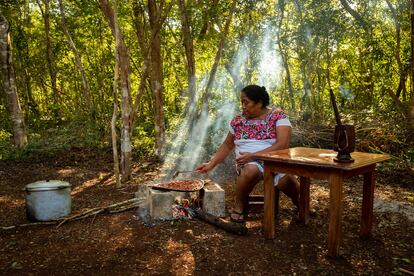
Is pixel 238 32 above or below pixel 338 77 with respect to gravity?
above

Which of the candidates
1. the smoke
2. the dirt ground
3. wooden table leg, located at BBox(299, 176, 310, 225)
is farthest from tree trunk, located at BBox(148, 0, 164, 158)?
wooden table leg, located at BBox(299, 176, 310, 225)

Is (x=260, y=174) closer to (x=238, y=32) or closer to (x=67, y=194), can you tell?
(x=67, y=194)

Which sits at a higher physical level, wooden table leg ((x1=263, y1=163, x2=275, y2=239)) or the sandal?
wooden table leg ((x1=263, y1=163, x2=275, y2=239))

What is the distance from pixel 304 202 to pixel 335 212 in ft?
2.93

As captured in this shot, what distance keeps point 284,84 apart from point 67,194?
1047 centimetres

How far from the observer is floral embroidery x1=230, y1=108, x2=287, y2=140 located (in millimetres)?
3752

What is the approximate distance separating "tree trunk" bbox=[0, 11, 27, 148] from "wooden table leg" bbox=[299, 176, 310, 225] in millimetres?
6887

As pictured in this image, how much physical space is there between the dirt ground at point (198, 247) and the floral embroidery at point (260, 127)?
3.09ft

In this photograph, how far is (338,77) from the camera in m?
13.8

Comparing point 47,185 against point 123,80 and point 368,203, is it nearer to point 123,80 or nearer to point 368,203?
point 123,80

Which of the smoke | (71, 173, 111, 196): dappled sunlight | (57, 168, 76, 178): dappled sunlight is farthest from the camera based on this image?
the smoke

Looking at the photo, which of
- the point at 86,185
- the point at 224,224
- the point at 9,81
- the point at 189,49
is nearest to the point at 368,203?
the point at 224,224

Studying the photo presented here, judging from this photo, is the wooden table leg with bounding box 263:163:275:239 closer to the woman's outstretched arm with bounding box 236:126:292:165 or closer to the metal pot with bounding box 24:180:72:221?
the woman's outstretched arm with bounding box 236:126:292:165

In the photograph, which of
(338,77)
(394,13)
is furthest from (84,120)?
(338,77)
